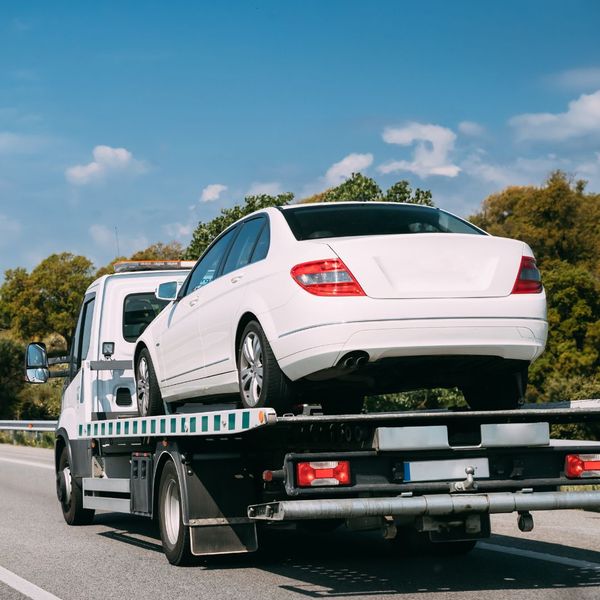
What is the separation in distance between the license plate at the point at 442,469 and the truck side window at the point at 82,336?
5836 mm

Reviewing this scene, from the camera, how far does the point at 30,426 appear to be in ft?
100

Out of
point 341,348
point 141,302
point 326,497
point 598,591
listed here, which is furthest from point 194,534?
point 141,302

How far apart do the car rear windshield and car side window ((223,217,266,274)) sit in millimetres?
333

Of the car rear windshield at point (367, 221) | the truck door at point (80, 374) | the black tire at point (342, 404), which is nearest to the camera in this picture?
the car rear windshield at point (367, 221)

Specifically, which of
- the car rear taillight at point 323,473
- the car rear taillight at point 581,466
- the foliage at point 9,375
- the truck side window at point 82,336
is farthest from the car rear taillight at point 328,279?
the foliage at point 9,375

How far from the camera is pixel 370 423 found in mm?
7008

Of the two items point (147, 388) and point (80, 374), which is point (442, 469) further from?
point (80, 374)

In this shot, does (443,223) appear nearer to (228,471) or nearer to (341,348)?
(341,348)

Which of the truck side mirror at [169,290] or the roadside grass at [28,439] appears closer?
the truck side mirror at [169,290]

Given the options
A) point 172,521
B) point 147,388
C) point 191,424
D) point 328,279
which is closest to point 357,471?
point 328,279

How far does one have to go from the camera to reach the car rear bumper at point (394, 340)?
6.96 m

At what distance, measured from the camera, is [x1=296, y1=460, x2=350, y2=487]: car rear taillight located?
6.93 m

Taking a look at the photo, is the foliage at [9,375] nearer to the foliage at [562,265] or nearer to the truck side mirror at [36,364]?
the foliage at [562,265]

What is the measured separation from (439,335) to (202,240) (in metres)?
31.5
